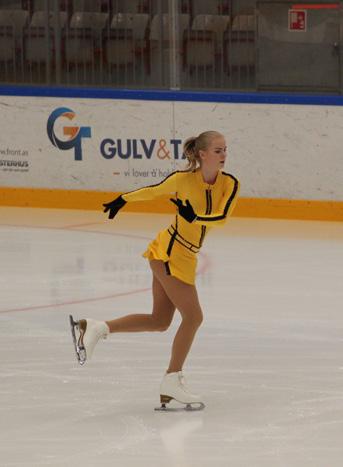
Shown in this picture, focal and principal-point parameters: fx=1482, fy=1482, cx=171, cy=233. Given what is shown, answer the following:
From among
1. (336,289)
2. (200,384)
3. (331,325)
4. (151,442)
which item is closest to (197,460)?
(151,442)

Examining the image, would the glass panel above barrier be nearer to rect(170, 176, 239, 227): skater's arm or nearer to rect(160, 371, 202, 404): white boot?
rect(170, 176, 239, 227): skater's arm

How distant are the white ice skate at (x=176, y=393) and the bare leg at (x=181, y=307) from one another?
4 centimetres

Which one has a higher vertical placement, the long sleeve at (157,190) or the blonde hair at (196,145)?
the blonde hair at (196,145)

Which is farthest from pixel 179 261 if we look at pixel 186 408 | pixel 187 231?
pixel 186 408

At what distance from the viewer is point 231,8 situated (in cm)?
1439

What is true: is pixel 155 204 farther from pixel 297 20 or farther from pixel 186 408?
pixel 186 408

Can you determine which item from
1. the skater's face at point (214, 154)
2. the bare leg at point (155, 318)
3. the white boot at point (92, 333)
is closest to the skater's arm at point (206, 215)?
the skater's face at point (214, 154)

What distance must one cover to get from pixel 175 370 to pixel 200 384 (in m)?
0.66

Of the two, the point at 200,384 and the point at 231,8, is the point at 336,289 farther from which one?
the point at 231,8

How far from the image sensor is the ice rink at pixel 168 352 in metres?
6.46

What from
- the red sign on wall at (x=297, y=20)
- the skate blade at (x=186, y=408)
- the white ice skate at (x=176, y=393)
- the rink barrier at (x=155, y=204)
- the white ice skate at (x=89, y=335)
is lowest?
the rink barrier at (x=155, y=204)

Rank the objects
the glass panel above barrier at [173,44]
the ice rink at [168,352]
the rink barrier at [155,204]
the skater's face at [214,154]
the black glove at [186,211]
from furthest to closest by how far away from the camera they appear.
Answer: the glass panel above barrier at [173,44]
the rink barrier at [155,204]
the skater's face at [214,154]
the black glove at [186,211]
the ice rink at [168,352]

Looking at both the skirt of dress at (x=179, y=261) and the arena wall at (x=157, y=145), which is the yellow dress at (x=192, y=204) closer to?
the skirt of dress at (x=179, y=261)

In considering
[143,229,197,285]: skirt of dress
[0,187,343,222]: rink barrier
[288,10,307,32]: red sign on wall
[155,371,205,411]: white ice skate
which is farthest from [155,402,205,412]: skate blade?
[288,10,307,32]: red sign on wall
